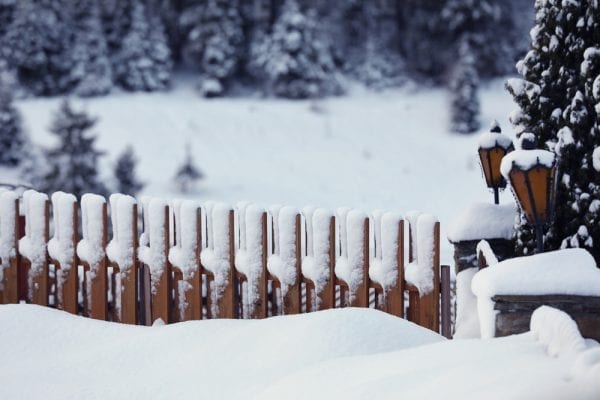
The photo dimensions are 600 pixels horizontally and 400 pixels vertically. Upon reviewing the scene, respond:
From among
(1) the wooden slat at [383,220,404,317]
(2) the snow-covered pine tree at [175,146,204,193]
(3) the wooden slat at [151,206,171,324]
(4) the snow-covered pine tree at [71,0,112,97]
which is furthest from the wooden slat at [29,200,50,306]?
(4) the snow-covered pine tree at [71,0,112,97]

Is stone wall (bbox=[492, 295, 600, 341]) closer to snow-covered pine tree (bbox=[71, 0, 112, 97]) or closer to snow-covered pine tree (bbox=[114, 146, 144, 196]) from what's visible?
snow-covered pine tree (bbox=[114, 146, 144, 196])

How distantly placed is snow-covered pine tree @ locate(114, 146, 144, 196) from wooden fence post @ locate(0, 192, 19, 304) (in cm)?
1140

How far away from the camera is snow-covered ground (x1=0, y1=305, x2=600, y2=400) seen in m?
2.54

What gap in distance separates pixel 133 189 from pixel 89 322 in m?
12.6

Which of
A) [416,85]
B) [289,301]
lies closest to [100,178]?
[416,85]

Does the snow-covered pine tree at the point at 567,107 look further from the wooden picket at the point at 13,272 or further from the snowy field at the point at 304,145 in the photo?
the snowy field at the point at 304,145

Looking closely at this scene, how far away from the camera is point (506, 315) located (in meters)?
3.70

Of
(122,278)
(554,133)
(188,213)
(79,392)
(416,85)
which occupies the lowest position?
(79,392)

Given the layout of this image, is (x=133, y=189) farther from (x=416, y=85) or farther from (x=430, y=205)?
(x=416, y=85)

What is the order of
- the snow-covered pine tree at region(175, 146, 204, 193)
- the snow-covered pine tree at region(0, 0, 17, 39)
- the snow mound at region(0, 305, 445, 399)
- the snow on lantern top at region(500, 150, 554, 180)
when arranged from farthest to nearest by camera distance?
the snow-covered pine tree at region(0, 0, 17, 39), the snow-covered pine tree at region(175, 146, 204, 193), the snow on lantern top at region(500, 150, 554, 180), the snow mound at region(0, 305, 445, 399)

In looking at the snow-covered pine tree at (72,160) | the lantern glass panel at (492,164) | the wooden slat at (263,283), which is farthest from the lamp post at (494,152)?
the snow-covered pine tree at (72,160)

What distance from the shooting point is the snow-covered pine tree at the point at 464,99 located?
23031 millimetres

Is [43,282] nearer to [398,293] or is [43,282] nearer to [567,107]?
[398,293]

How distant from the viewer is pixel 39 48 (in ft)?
82.0
